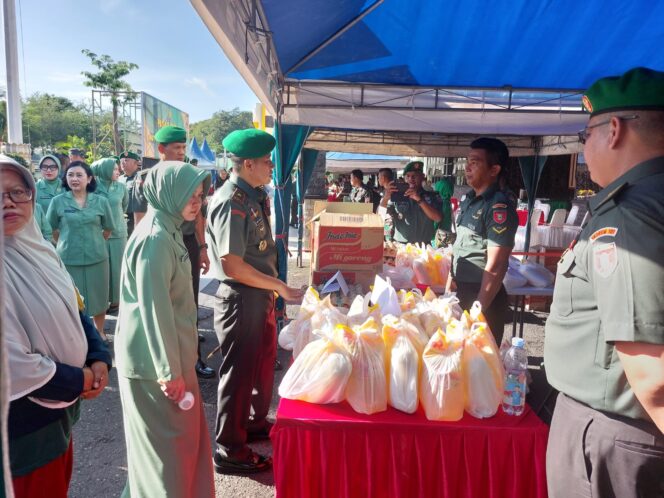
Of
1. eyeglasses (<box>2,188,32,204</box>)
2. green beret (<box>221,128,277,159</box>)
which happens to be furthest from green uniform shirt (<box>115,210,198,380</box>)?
green beret (<box>221,128,277,159</box>)

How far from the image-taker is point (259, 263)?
2.62 m

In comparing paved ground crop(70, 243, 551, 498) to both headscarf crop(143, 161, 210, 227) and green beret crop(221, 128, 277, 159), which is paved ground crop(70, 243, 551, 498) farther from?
green beret crop(221, 128, 277, 159)

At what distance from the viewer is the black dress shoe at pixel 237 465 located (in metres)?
2.60

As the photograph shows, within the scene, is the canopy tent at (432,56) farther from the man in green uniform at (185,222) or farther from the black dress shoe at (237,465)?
the black dress shoe at (237,465)

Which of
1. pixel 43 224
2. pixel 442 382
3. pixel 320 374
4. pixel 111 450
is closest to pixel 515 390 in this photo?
pixel 442 382

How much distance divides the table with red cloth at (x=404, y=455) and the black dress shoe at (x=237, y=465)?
0.83 metres

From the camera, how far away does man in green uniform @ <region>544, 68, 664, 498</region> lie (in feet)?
3.43

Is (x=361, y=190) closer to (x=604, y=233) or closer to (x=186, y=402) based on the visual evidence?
(x=186, y=402)

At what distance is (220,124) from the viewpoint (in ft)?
349

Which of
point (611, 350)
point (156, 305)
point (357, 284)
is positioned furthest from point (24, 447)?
point (357, 284)

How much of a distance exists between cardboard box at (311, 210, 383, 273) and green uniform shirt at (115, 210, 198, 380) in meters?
1.43

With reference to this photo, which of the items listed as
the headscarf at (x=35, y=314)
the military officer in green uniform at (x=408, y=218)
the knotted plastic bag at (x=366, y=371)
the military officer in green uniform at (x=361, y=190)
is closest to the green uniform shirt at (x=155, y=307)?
the headscarf at (x=35, y=314)

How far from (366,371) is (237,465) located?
1.31m

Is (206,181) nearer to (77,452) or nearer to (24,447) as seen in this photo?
(24,447)
